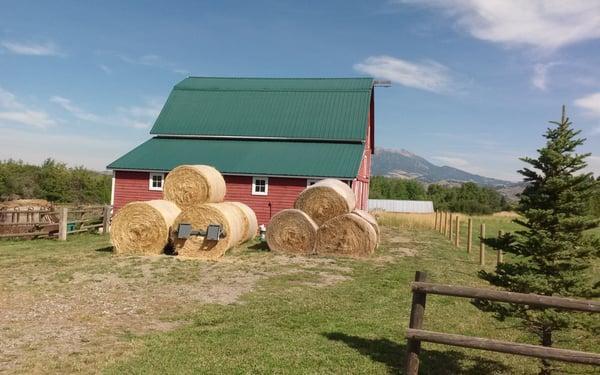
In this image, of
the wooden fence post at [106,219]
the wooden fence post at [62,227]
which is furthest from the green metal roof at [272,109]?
the wooden fence post at [62,227]

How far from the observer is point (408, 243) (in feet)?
69.7

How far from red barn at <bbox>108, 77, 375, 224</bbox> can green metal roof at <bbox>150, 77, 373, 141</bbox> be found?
56mm

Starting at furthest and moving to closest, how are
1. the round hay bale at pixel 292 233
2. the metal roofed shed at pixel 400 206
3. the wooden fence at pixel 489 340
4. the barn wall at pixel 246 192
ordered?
1. the metal roofed shed at pixel 400 206
2. the barn wall at pixel 246 192
3. the round hay bale at pixel 292 233
4. the wooden fence at pixel 489 340

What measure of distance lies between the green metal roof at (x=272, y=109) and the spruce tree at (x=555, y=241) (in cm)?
1984

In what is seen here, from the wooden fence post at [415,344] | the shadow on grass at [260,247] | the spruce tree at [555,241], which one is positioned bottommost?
the shadow on grass at [260,247]

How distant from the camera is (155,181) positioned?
25469 mm

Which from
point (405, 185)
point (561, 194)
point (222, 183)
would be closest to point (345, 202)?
point (222, 183)

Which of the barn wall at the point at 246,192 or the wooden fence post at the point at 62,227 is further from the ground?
the barn wall at the point at 246,192

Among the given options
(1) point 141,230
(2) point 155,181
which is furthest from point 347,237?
(2) point 155,181

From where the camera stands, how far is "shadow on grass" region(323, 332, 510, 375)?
21.6ft

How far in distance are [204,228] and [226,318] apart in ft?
23.2

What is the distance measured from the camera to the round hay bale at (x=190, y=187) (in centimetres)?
1661

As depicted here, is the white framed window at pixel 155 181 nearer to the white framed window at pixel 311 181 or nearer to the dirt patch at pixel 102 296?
the white framed window at pixel 311 181

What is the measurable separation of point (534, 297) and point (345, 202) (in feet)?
36.5
